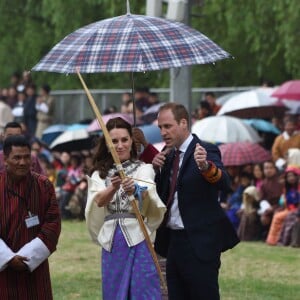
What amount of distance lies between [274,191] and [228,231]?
9.65m

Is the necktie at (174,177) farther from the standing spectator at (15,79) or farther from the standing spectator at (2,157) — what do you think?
the standing spectator at (15,79)

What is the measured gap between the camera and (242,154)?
782 inches

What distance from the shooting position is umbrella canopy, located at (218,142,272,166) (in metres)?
19.7

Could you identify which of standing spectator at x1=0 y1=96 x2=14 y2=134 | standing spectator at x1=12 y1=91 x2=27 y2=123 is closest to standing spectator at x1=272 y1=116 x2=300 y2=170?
standing spectator at x1=0 y1=96 x2=14 y2=134

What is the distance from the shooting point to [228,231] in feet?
31.1

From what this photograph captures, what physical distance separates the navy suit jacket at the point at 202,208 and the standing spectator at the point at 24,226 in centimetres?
85

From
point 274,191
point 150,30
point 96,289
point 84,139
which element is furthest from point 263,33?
point 150,30

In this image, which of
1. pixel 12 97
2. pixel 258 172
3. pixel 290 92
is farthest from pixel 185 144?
pixel 12 97

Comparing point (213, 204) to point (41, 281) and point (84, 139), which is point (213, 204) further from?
point (84, 139)

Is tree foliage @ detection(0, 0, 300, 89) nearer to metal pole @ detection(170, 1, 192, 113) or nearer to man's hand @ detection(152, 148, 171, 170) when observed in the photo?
metal pole @ detection(170, 1, 192, 113)

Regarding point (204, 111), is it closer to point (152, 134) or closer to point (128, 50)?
point (152, 134)

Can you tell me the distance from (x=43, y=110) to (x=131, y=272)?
60.9 ft

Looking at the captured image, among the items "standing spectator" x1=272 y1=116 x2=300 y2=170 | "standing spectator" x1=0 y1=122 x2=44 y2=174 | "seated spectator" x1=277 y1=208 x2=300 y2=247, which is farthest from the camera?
"standing spectator" x1=272 y1=116 x2=300 y2=170

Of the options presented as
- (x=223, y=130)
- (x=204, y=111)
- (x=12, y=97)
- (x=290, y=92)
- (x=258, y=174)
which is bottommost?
(x=12, y=97)
